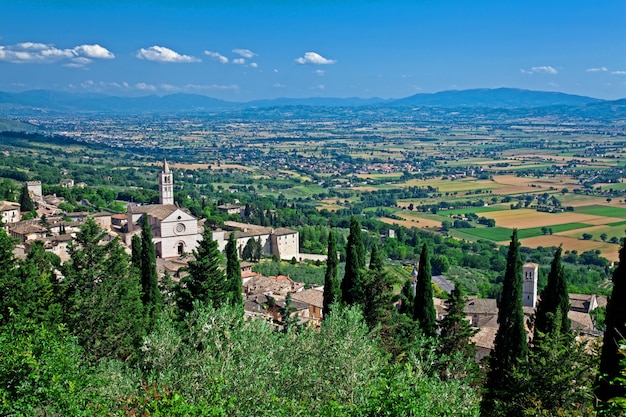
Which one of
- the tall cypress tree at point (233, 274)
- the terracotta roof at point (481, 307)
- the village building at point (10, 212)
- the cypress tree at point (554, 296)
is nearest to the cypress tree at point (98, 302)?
the tall cypress tree at point (233, 274)

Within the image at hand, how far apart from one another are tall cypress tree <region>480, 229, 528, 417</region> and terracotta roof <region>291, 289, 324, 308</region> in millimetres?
17158

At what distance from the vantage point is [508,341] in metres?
22.9

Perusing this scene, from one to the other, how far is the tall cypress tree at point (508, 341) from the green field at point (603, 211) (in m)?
84.0

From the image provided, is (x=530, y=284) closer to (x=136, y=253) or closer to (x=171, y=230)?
(x=136, y=253)

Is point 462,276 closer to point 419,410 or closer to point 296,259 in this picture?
point 296,259

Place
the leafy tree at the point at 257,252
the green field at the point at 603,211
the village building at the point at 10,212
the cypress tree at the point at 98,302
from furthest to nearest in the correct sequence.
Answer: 1. the green field at the point at 603,211
2. the leafy tree at the point at 257,252
3. the village building at the point at 10,212
4. the cypress tree at the point at 98,302

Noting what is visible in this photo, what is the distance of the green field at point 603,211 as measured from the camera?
102562 millimetres

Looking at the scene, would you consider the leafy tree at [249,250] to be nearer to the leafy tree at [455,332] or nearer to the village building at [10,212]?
the village building at [10,212]

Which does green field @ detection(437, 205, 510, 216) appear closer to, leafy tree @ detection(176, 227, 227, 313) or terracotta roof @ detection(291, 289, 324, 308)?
terracotta roof @ detection(291, 289, 324, 308)

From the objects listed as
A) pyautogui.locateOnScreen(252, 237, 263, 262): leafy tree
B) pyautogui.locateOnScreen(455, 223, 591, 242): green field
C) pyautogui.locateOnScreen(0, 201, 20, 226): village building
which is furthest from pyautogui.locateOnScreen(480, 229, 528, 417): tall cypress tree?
pyautogui.locateOnScreen(455, 223, 591, 242): green field

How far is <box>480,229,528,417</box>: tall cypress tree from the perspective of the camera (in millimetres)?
21481

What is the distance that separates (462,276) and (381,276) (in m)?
47.3

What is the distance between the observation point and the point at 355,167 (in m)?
192

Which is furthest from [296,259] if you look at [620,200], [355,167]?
[355,167]
